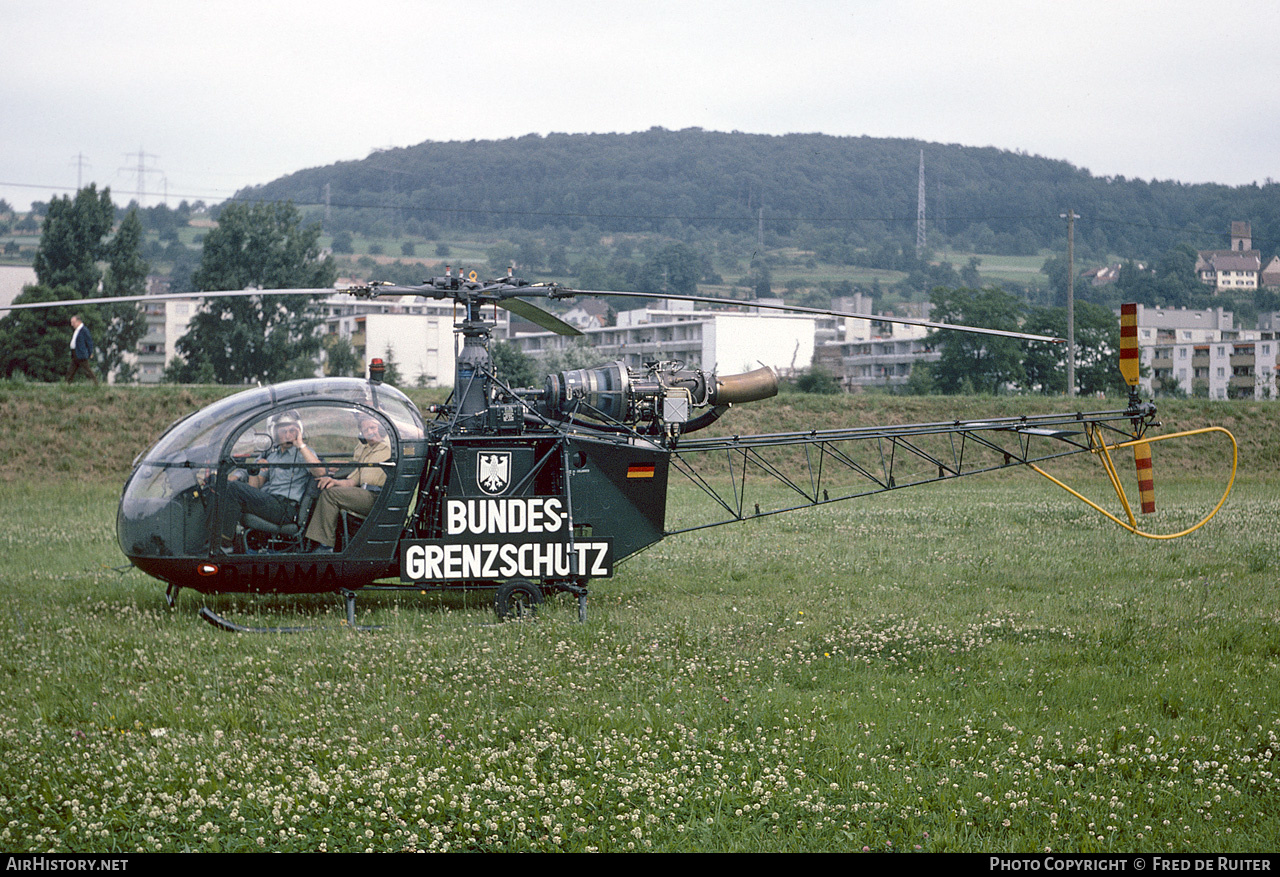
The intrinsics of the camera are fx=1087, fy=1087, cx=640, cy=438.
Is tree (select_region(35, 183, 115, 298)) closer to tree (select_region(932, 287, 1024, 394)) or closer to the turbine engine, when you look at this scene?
tree (select_region(932, 287, 1024, 394))

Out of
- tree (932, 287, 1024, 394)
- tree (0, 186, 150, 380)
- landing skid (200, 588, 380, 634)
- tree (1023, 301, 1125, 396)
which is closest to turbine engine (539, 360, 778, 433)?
landing skid (200, 588, 380, 634)

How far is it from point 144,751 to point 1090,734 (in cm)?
647

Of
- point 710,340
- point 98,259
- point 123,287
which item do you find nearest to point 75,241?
point 98,259

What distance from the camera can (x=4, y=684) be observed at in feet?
29.5

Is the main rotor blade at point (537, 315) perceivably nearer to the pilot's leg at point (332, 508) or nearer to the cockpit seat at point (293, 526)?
the pilot's leg at point (332, 508)

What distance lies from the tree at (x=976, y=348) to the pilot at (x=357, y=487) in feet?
217

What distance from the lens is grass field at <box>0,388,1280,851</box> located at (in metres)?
6.19

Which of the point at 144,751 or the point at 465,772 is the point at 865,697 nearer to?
the point at 465,772

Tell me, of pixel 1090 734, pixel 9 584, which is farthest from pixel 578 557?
pixel 9 584

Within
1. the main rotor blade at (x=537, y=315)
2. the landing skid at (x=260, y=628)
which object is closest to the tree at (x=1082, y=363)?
the main rotor blade at (x=537, y=315)

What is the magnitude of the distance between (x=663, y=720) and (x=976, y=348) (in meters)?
76.6

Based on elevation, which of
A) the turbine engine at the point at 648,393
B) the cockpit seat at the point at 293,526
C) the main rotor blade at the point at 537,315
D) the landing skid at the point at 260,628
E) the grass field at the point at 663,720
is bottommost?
the landing skid at the point at 260,628

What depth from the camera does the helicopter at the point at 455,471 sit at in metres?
11.1

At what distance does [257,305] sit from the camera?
251 ft
